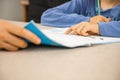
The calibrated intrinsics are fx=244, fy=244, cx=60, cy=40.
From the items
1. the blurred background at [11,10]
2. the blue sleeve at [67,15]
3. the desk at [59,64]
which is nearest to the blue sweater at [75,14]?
the blue sleeve at [67,15]

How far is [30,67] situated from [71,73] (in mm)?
67

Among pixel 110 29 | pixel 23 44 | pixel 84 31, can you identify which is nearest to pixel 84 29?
pixel 84 31

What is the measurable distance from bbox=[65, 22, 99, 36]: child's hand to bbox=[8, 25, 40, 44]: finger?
12.5 inches

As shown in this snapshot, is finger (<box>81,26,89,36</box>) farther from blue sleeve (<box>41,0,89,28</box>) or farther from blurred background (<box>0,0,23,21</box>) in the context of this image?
blurred background (<box>0,0,23,21</box>)

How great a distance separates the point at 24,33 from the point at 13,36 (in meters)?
0.03

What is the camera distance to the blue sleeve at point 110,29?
2.74ft

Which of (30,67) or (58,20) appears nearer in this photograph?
(30,67)

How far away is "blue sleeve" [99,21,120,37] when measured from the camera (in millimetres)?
835

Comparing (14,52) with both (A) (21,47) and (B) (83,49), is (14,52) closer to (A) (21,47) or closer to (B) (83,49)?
(A) (21,47)

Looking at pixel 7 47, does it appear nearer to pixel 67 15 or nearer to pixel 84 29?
pixel 84 29

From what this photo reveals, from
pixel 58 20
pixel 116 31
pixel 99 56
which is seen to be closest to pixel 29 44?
pixel 99 56

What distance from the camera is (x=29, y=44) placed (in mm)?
512

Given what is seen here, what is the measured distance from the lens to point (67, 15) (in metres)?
1.15

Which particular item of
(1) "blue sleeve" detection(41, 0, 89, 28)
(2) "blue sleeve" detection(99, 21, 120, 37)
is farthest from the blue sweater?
(2) "blue sleeve" detection(99, 21, 120, 37)
